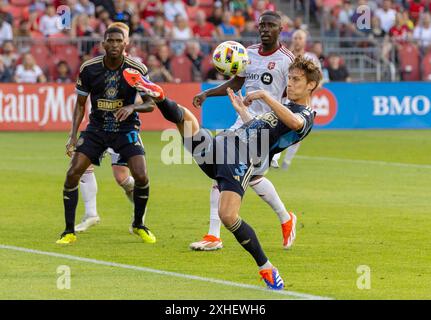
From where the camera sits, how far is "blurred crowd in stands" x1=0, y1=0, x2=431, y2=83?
28469mm

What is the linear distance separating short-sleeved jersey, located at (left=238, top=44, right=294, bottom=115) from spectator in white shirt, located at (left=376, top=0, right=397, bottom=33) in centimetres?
2030

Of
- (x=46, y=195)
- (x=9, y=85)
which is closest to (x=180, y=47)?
(x=9, y=85)

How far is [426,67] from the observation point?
3156cm

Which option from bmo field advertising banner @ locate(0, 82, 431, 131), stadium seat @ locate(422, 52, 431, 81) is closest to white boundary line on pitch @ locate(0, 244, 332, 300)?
bmo field advertising banner @ locate(0, 82, 431, 131)

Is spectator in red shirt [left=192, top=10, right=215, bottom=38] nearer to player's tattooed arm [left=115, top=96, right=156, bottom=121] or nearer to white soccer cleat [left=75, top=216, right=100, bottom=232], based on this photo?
white soccer cleat [left=75, top=216, right=100, bottom=232]

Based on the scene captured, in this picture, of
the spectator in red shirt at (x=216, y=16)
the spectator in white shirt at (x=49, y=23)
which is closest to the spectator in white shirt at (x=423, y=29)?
the spectator in red shirt at (x=216, y=16)

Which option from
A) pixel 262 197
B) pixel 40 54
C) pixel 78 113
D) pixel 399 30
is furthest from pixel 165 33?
pixel 262 197

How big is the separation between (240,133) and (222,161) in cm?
37

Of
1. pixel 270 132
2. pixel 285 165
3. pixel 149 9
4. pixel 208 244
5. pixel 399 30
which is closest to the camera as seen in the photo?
pixel 270 132

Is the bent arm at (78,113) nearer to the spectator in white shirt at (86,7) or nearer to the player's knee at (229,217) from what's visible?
the player's knee at (229,217)

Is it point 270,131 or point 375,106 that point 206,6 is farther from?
point 270,131

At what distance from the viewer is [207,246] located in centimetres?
1227
